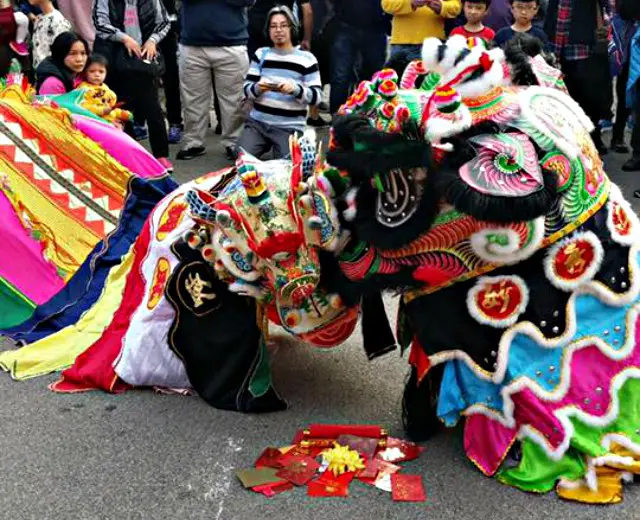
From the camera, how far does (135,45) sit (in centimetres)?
611

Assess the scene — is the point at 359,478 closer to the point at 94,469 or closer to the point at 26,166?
the point at 94,469

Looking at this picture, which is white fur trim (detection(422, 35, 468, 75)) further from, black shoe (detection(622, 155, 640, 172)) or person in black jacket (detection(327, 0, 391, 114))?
person in black jacket (detection(327, 0, 391, 114))

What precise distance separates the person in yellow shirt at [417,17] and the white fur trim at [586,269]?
151 inches

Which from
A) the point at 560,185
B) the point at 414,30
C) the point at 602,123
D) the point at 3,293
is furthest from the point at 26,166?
the point at 602,123

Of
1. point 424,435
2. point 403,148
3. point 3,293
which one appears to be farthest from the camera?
point 3,293

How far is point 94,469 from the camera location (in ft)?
8.56

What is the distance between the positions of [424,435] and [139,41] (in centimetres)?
449

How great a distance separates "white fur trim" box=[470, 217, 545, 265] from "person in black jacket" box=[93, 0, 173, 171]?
4.17 metres

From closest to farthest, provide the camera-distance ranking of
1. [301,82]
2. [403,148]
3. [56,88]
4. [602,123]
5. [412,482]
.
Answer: [403,148] < [412,482] < [56,88] < [301,82] < [602,123]

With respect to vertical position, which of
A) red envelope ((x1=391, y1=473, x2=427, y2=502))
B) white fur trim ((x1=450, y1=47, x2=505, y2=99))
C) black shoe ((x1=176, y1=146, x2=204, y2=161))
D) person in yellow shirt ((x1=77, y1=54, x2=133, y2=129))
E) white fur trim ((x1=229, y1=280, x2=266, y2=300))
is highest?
white fur trim ((x1=450, y1=47, x2=505, y2=99))

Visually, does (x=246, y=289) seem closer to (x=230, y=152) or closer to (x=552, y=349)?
(x=552, y=349)

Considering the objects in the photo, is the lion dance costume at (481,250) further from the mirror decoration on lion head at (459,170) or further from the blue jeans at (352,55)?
the blue jeans at (352,55)

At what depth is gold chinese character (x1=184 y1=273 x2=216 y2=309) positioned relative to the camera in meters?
2.86

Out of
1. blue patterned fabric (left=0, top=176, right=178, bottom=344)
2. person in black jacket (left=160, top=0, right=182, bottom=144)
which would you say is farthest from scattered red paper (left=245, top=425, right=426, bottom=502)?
person in black jacket (left=160, top=0, right=182, bottom=144)
